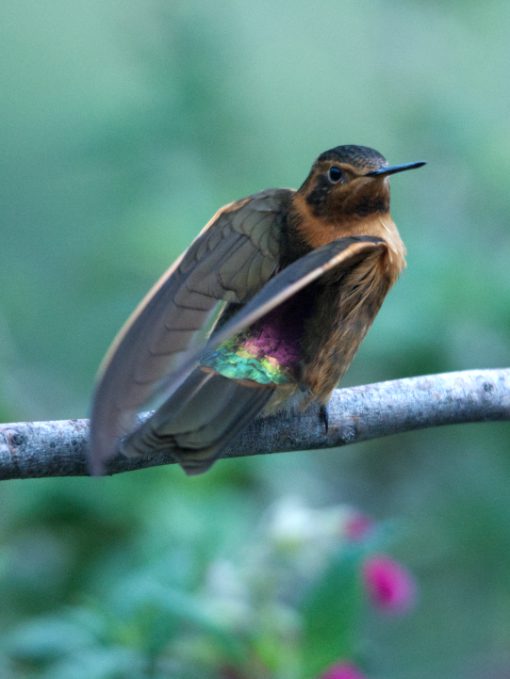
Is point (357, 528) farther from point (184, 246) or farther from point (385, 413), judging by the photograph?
point (184, 246)

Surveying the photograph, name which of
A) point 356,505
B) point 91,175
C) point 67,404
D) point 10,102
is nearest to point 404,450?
point 356,505

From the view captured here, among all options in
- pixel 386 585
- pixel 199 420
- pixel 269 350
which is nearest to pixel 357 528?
pixel 386 585

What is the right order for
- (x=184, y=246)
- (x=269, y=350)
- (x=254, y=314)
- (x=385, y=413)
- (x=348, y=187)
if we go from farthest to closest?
(x=184, y=246) → (x=348, y=187) → (x=269, y=350) → (x=385, y=413) → (x=254, y=314)

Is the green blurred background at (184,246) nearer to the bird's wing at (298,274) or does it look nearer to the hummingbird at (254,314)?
the hummingbird at (254,314)

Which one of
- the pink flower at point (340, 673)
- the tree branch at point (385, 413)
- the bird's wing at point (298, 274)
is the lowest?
the pink flower at point (340, 673)

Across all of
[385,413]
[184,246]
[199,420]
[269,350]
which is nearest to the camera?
[199,420]

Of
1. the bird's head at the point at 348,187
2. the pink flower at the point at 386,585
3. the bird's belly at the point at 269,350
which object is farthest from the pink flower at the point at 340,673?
the bird's head at the point at 348,187
